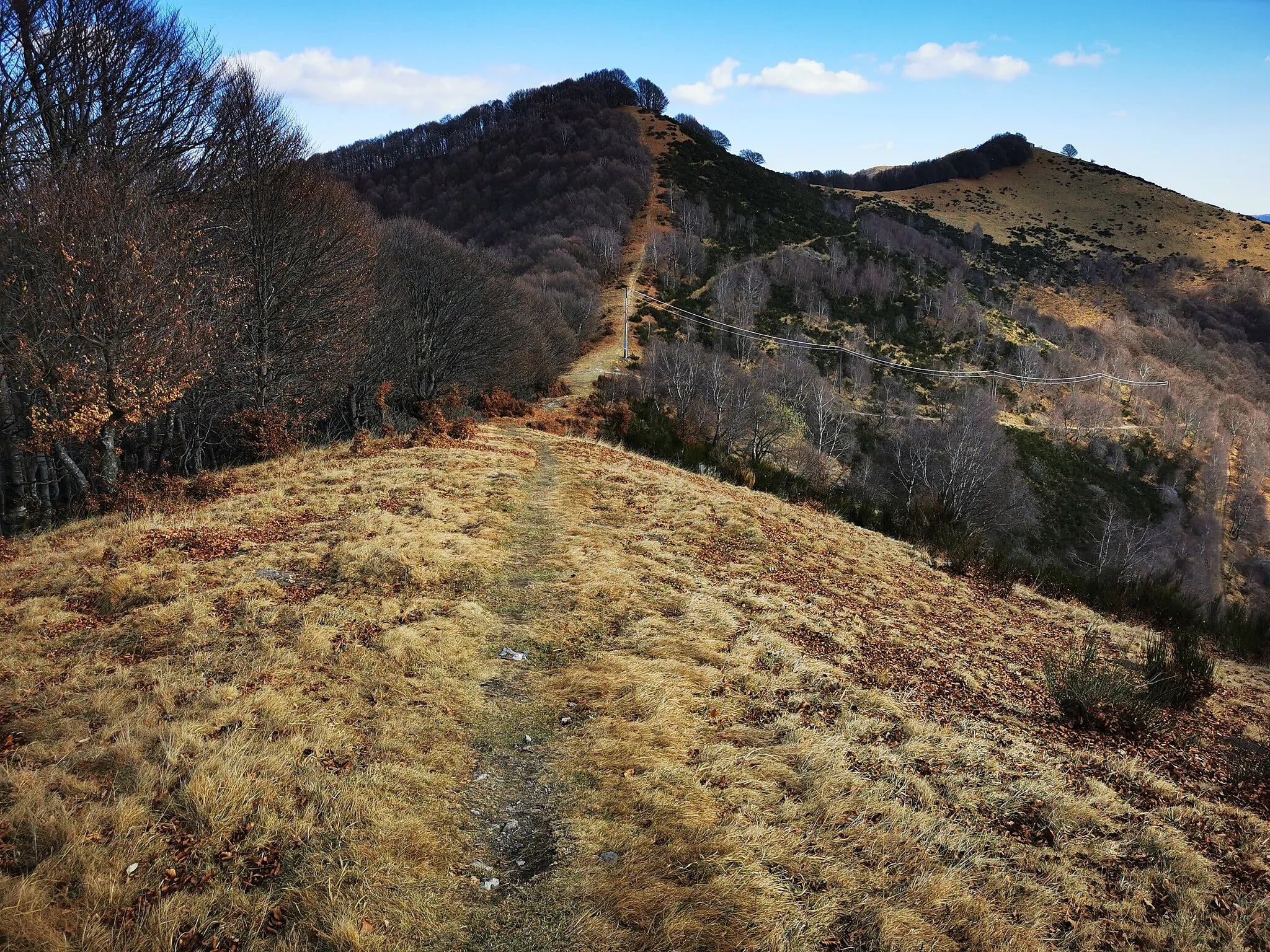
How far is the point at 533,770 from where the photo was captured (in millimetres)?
5008

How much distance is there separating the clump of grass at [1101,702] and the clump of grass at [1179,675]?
0.86 m

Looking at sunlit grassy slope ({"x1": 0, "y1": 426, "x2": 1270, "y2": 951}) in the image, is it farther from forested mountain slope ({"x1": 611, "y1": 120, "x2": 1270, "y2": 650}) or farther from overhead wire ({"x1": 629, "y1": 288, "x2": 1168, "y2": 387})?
overhead wire ({"x1": 629, "y1": 288, "x2": 1168, "y2": 387})

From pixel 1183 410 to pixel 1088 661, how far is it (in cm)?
8031

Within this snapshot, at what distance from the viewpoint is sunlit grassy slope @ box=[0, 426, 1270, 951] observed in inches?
140

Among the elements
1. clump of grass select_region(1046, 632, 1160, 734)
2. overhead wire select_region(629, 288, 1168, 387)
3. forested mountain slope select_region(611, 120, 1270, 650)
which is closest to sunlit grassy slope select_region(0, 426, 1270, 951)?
clump of grass select_region(1046, 632, 1160, 734)

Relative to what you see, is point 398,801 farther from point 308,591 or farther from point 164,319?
point 164,319

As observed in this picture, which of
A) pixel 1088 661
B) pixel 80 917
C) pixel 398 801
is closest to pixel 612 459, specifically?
pixel 1088 661

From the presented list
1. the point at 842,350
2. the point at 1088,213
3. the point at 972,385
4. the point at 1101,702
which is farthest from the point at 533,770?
the point at 1088,213

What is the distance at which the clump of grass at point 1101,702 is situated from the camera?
7590 mm

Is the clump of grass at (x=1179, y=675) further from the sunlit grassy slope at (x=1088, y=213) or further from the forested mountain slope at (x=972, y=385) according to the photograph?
the sunlit grassy slope at (x=1088, y=213)

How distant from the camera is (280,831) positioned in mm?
3930

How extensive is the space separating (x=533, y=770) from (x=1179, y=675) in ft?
35.5

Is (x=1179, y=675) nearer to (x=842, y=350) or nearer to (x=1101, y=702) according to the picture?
(x=1101, y=702)

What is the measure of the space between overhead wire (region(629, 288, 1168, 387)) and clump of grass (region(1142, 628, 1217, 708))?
50041 millimetres
